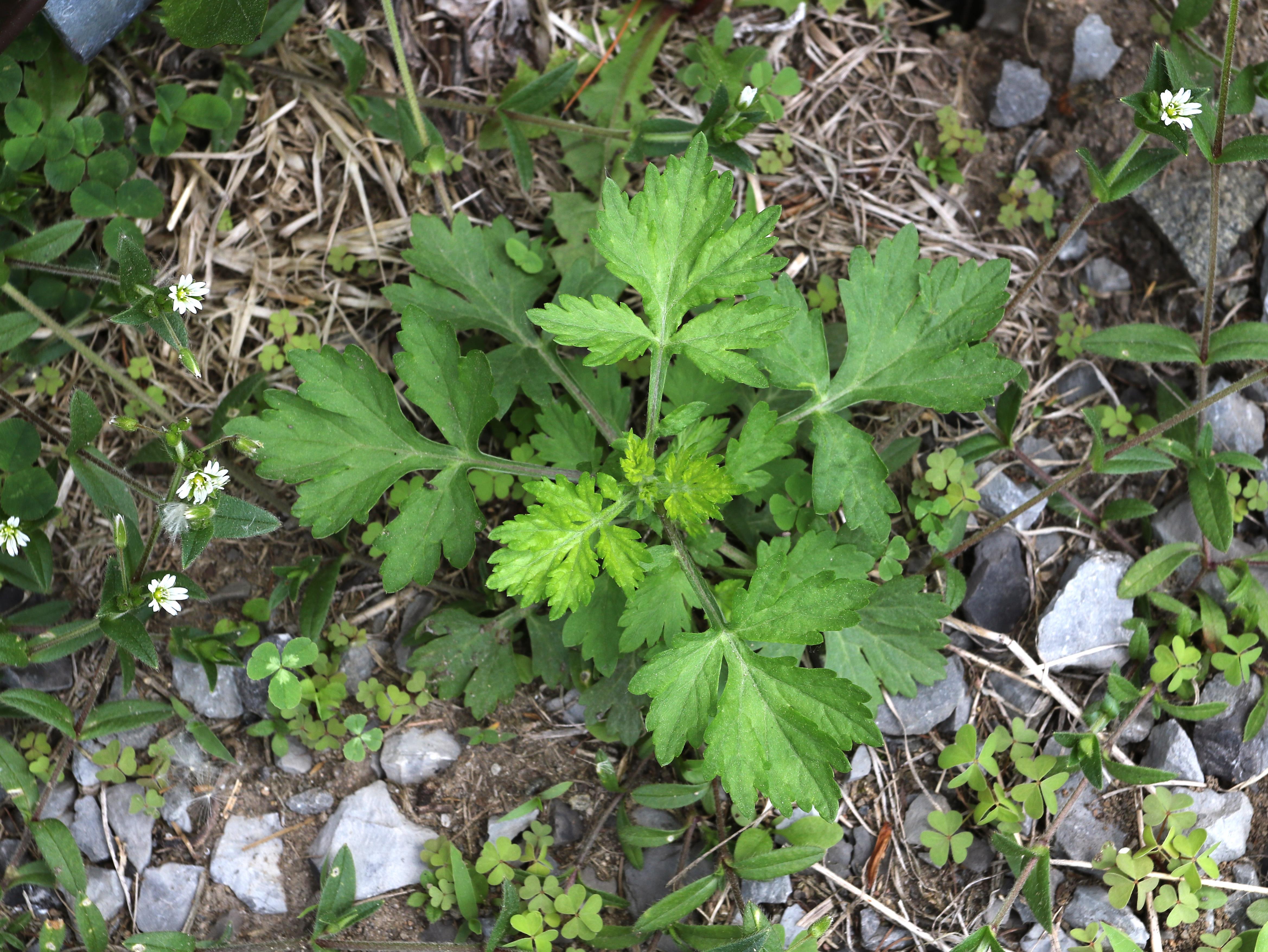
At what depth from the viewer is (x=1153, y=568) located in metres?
3.03

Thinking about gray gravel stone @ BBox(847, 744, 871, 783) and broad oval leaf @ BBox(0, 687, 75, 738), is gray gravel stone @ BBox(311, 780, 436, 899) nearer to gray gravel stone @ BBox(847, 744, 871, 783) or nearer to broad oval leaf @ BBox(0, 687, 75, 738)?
broad oval leaf @ BBox(0, 687, 75, 738)

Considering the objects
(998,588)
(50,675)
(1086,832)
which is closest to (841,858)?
(1086,832)

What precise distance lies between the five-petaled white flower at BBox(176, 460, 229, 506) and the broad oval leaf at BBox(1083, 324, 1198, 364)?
270 cm

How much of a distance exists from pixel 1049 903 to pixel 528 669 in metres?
1.70

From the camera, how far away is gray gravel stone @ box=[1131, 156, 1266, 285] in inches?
128

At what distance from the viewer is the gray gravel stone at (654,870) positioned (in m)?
2.88

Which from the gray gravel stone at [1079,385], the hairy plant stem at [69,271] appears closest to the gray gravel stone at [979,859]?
the gray gravel stone at [1079,385]

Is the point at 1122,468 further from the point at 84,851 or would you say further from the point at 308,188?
the point at 84,851

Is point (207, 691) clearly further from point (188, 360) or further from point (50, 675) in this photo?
point (188, 360)

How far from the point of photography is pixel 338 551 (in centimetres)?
307

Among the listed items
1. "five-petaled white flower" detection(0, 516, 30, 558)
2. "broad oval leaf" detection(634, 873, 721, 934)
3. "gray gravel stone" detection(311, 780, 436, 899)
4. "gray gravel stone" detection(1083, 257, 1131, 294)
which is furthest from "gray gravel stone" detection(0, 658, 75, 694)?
"gray gravel stone" detection(1083, 257, 1131, 294)

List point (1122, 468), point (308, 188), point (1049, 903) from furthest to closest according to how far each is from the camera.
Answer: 1. point (308, 188)
2. point (1122, 468)
3. point (1049, 903)

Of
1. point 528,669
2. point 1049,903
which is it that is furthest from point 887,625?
point 528,669

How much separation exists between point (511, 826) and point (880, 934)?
3.91 ft
